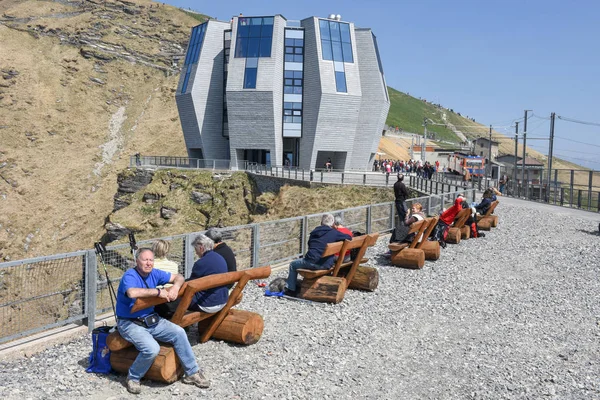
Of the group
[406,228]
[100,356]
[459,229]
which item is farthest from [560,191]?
[100,356]

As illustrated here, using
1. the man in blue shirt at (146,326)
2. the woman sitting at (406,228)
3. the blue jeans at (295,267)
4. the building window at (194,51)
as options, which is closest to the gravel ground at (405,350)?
the man in blue shirt at (146,326)

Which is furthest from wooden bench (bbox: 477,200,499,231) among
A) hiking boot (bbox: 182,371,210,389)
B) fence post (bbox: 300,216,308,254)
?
hiking boot (bbox: 182,371,210,389)

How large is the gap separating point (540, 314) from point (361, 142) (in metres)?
42.0

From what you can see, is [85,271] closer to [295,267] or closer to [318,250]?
[295,267]

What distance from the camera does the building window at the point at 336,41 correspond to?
153 feet

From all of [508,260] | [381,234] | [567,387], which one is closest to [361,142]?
[381,234]

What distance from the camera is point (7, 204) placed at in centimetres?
5647

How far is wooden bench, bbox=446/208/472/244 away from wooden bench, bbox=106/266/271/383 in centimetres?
929

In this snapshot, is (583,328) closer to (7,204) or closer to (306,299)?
(306,299)

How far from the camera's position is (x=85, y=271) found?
7.46m

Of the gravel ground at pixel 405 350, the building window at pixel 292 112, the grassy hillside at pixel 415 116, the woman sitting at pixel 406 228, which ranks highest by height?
the grassy hillside at pixel 415 116

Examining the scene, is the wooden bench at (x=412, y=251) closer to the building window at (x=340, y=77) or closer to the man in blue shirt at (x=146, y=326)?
the man in blue shirt at (x=146, y=326)

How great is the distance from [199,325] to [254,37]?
44095 millimetres

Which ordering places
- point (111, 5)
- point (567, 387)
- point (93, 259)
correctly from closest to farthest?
point (567, 387), point (93, 259), point (111, 5)
